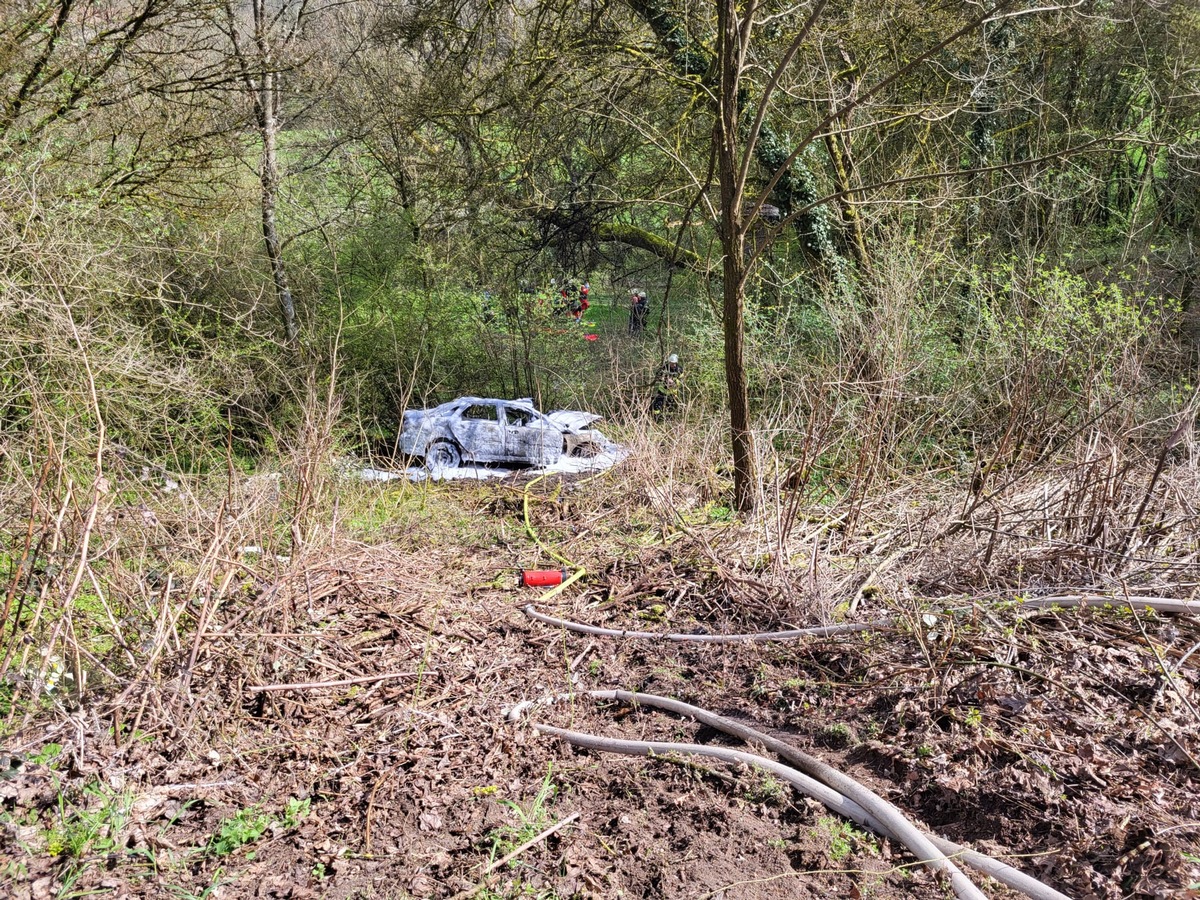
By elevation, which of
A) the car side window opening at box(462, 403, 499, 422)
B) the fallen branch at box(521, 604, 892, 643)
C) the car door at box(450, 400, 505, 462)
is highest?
the fallen branch at box(521, 604, 892, 643)

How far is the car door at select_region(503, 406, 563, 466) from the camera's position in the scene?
13.0 metres

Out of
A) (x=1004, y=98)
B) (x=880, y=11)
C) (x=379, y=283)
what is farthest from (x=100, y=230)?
(x=1004, y=98)

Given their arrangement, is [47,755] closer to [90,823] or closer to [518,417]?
[90,823]

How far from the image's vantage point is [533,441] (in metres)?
13.0

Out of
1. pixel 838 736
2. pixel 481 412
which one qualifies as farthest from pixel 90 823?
pixel 481 412

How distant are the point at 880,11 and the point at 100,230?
9691 millimetres

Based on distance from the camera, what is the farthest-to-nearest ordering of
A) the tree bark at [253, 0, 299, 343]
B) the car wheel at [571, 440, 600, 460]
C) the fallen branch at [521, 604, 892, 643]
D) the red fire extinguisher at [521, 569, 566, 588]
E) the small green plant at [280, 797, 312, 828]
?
the tree bark at [253, 0, 299, 343] < the car wheel at [571, 440, 600, 460] < the red fire extinguisher at [521, 569, 566, 588] < the fallen branch at [521, 604, 892, 643] < the small green plant at [280, 797, 312, 828]

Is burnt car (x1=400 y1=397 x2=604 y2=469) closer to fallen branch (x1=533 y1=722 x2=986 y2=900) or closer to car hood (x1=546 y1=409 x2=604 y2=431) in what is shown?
car hood (x1=546 y1=409 x2=604 y2=431)

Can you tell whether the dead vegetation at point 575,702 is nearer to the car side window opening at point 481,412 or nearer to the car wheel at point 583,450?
the car wheel at point 583,450

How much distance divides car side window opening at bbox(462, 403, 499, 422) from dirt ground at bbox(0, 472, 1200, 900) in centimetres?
776

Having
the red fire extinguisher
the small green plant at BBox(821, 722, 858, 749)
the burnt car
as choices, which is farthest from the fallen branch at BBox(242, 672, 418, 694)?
the burnt car

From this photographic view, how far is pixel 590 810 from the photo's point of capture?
12.7 feet

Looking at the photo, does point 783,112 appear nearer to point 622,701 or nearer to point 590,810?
point 622,701

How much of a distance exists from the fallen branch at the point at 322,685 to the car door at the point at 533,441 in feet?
26.1
